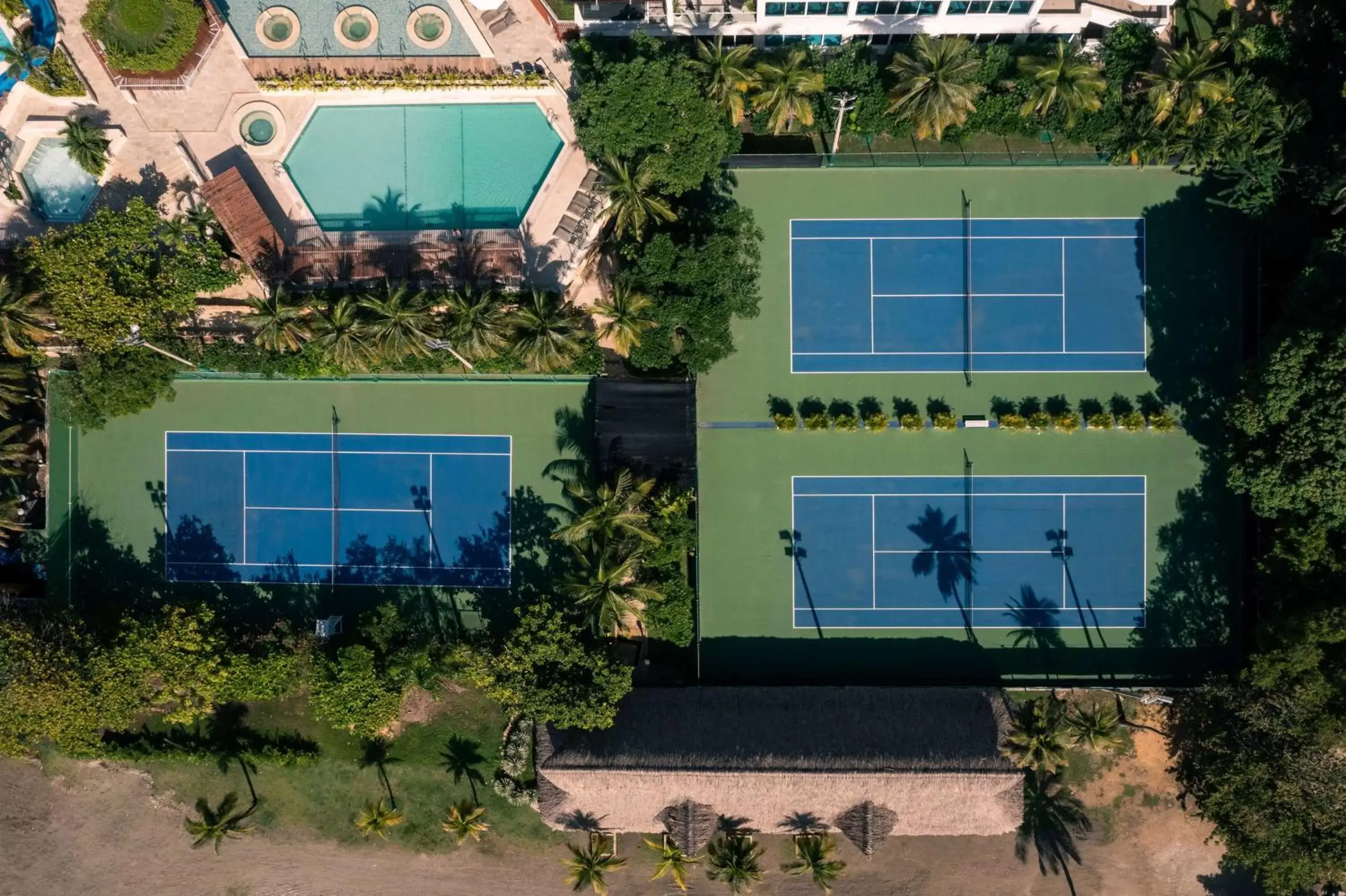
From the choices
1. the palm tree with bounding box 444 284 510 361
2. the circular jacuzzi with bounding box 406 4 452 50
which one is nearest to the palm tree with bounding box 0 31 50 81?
the circular jacuzzi with bounding box 406 4 452 50

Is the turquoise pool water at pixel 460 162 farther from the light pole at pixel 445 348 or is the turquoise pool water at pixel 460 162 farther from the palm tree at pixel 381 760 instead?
the palm tree at pixel 381 760

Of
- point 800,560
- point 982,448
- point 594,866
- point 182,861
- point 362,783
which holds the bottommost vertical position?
point 182,861

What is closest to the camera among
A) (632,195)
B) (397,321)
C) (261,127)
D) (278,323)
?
(632,195)

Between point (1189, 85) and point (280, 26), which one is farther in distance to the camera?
point (280, 26)

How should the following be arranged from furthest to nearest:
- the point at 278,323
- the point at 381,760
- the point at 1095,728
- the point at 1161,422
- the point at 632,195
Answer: the point at 381,760 → the point at 1161,422 → the point at 278,323 → the point at 1095,728 → the point at 632,195

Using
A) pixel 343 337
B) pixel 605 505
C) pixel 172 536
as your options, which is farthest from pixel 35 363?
pixel 605 505

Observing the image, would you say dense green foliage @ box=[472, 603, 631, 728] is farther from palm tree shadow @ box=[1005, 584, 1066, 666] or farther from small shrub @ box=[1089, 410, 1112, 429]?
small shrub @ box=[1089, 410, 1112, 429]

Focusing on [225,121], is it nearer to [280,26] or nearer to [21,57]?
[280,26]

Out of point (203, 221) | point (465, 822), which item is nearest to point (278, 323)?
point (203, 221)
